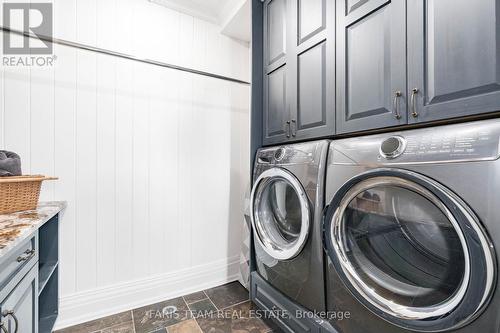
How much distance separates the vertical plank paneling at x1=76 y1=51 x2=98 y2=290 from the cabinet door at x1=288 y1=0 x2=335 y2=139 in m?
1.41

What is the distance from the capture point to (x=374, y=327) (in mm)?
973

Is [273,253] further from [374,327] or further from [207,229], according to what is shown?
[207,229]

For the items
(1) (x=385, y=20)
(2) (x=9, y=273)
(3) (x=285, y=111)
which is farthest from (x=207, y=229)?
(1) (x=385, y=20)

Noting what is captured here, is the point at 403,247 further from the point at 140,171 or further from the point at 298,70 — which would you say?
the point at 140,171

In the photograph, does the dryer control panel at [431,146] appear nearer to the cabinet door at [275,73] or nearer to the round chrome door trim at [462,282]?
the round chrome door trim at [462,282]

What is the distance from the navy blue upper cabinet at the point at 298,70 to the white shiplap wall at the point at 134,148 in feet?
2.10

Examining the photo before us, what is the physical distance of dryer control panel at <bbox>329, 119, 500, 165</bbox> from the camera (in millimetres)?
704

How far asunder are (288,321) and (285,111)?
1.30 meters

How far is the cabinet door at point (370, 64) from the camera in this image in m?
0.95

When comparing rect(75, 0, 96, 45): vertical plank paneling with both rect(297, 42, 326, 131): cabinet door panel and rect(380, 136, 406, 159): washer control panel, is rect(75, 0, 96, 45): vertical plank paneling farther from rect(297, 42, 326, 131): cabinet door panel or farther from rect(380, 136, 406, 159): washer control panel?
rect(380, 136, 406, 159): washer control panel

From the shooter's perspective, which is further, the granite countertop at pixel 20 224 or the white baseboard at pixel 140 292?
the white baseboard at pixel 140 292

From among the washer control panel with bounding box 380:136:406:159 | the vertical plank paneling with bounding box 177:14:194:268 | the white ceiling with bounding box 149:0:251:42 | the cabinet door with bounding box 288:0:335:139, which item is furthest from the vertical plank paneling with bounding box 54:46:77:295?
the washer control panel with bounding box 380:136:406:159

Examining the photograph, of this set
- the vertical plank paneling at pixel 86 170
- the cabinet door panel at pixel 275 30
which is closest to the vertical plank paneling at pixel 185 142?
the vertical plank paneling at pixel 86 170
